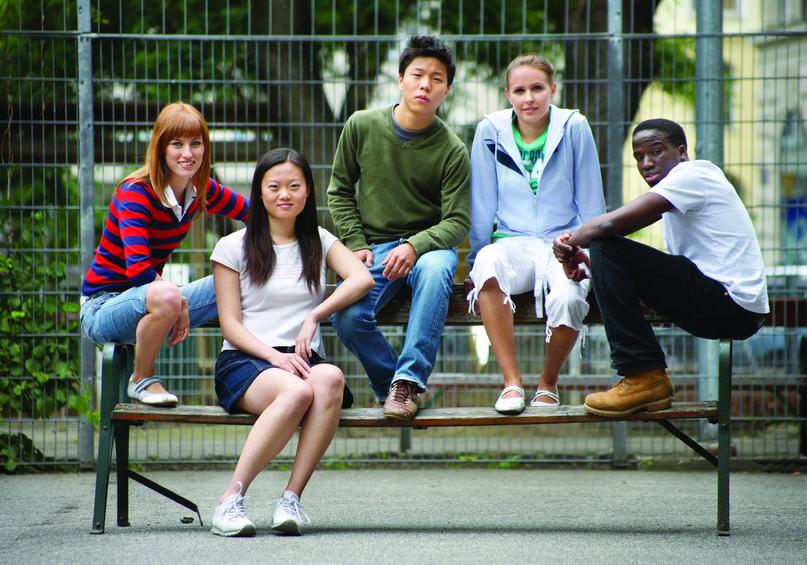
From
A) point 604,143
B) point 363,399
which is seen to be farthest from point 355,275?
point 604,143

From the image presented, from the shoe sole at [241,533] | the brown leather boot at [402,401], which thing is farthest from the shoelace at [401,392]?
the shoe sole at [241,533]

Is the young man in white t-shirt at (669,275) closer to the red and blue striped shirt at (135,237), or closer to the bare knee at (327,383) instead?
the bare knee at (327,383)

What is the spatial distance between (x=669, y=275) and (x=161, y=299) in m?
2.01

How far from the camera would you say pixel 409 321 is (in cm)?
470

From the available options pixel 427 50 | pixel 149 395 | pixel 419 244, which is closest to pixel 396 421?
pixel 419 244

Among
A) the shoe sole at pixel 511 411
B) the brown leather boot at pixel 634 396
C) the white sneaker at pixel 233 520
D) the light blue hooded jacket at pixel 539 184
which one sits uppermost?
the light blue hooded jacket at pixel 539 184

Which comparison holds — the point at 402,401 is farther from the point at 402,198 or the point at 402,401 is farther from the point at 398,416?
the point at 402,198

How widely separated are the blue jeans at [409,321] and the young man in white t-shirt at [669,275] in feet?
1.68

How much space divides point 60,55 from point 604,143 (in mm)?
3497

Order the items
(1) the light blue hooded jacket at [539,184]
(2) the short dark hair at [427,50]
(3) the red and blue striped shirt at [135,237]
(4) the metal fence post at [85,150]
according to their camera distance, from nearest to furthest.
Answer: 1. (3) the red and blue striped shirt at [135,237]
2. (2) the short dark hair at [427,50]
3. (1) the light blue hooded jacket at [539,184]
4. (4) the metal fence post at [85,150]

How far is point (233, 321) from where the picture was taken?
4.67 m

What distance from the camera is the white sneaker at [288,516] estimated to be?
14.5ft

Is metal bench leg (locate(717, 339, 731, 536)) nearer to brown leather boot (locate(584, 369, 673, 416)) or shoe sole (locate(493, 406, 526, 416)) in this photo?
brown leather boot (locate(584, 369, 673, 416))

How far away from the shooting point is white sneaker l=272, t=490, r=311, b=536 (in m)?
4.42
